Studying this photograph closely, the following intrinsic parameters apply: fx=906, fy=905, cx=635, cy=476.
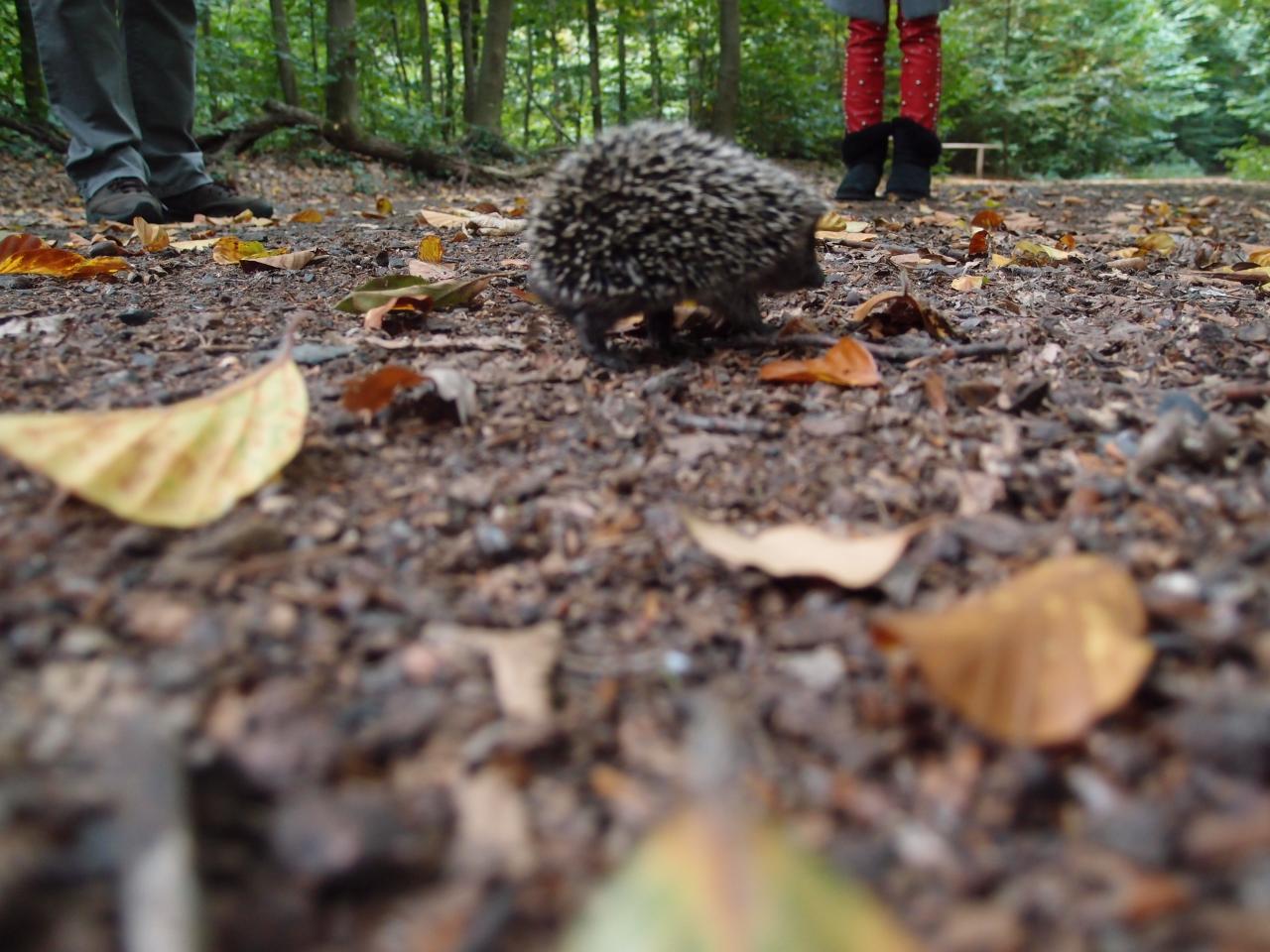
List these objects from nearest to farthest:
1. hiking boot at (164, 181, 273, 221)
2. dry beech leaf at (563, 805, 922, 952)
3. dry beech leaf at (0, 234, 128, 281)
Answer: dry beech leaf at (563, 805, 922, 952) < dry beech leaf at (0, 234, 128, 281) < hiking boot at (164, 181, 273, 221)

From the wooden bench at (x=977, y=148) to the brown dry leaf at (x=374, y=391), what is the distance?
20299 mm

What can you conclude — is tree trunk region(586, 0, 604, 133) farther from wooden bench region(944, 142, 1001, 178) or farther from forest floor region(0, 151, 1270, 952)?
forest floor region(0, 151, 1270, 952)

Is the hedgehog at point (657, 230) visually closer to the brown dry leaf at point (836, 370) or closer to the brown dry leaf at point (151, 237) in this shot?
the brown dry leaf at point (836, 370)

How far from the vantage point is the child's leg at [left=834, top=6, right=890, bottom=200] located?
8461 mm

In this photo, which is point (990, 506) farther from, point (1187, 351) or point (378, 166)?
point (378, 166)

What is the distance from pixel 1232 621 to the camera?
64.4 inches

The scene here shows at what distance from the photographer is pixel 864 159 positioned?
884cm

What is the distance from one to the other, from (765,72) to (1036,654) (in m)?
19.9

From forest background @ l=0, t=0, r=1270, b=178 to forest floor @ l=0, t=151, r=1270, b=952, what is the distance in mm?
12249

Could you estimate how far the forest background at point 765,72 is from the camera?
16.6 metres

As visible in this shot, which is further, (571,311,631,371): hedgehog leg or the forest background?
the forest background

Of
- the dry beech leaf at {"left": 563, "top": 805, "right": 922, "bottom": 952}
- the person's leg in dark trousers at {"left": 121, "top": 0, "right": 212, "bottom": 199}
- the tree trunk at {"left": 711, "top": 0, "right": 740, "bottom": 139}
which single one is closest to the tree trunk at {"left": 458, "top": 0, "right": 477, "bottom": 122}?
the tree trunk at {"left": 711, "top": 0, "right": 740, "bottom": 139}

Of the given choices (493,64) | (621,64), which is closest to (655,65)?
(621,64)

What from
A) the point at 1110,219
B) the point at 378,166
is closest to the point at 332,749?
the point at 1110,219
